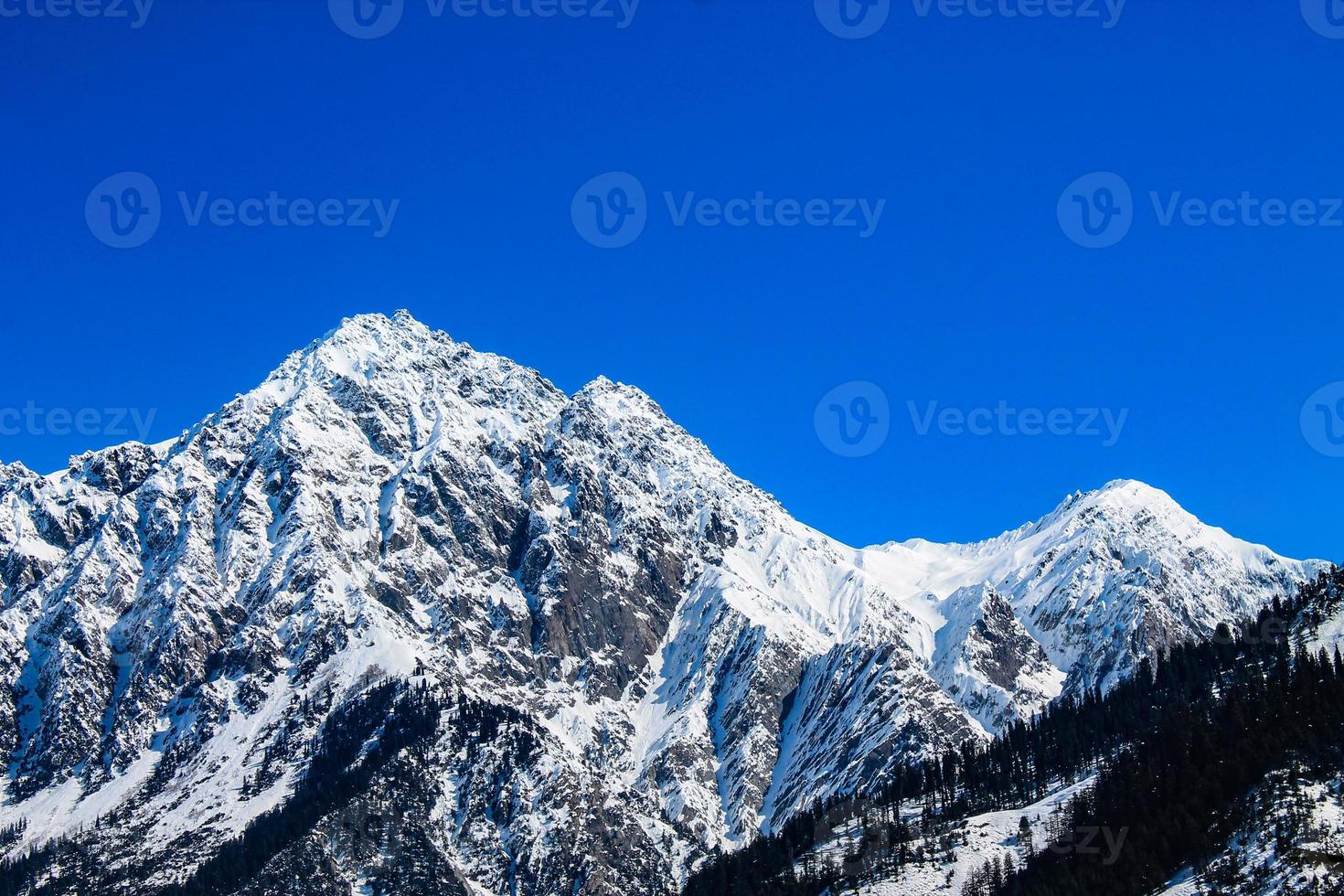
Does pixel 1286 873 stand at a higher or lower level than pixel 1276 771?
lower

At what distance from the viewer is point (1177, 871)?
593 feet

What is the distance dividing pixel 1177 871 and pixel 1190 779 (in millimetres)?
21100

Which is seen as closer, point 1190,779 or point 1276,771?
point 1276,771

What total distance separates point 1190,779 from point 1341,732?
2016 centimetres

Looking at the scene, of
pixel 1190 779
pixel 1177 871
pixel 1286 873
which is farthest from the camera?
pixel 1190 779

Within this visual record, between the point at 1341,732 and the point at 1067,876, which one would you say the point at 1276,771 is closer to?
the point at 1341,732

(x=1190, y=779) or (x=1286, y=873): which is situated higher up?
(x=1190, y=779)

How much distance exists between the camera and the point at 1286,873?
164625 mm

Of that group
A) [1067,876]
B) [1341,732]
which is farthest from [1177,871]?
[1341,732]

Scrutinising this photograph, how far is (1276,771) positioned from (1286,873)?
79.1 feet

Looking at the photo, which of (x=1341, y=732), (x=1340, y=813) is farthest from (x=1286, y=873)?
(x=1341, y=732)

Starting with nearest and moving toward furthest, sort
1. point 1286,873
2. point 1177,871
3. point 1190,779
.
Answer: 1. point 1286,873
2. point 1177,871
3. point 1190,779

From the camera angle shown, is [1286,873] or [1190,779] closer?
[1286,873]

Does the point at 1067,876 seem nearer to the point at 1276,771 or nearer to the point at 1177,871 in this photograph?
the point at 1177,871
